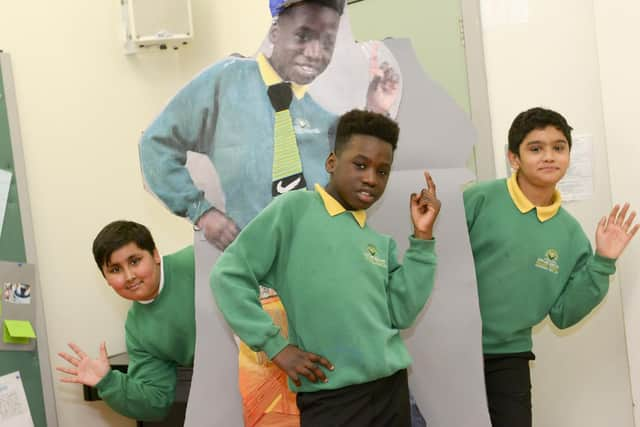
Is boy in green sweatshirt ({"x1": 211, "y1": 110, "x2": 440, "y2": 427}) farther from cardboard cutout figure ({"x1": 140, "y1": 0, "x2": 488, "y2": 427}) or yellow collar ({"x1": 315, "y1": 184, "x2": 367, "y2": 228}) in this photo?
cardboard cutout figure ({"x1": 140, "y1": 0, "x2": 488, "y2": 427})

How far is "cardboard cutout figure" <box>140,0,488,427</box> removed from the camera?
1.86 m

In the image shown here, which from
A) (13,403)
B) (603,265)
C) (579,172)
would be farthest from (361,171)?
(13,403)

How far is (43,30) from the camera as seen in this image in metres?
2.83

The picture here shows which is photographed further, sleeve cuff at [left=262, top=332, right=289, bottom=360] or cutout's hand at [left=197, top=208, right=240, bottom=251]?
cutout's hand at [left=197, top=208, right=240, bottom=251]

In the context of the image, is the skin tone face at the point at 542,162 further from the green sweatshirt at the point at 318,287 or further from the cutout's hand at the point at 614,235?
the green sweatshirt at the point at 318,287

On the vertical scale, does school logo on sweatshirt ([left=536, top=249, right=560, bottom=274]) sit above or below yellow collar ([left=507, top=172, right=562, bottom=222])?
below

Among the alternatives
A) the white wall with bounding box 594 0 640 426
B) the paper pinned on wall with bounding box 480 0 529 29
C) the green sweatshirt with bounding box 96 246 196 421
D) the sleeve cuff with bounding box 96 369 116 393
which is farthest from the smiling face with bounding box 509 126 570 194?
the sleeve cuff with bounding box 96 369 116 393

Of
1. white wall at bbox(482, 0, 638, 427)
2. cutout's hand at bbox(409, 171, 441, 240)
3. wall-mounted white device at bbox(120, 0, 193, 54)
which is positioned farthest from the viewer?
wall-mounted white device at bbox(120, 0, 193, 54)

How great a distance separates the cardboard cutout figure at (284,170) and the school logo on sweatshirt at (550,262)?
0.25m

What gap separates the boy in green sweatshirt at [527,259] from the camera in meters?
2.03

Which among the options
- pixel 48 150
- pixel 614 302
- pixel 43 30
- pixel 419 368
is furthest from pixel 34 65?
pixel 614 302

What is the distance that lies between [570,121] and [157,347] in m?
1.52

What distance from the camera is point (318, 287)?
5.52 feet

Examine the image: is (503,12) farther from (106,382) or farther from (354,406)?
(106,382)
